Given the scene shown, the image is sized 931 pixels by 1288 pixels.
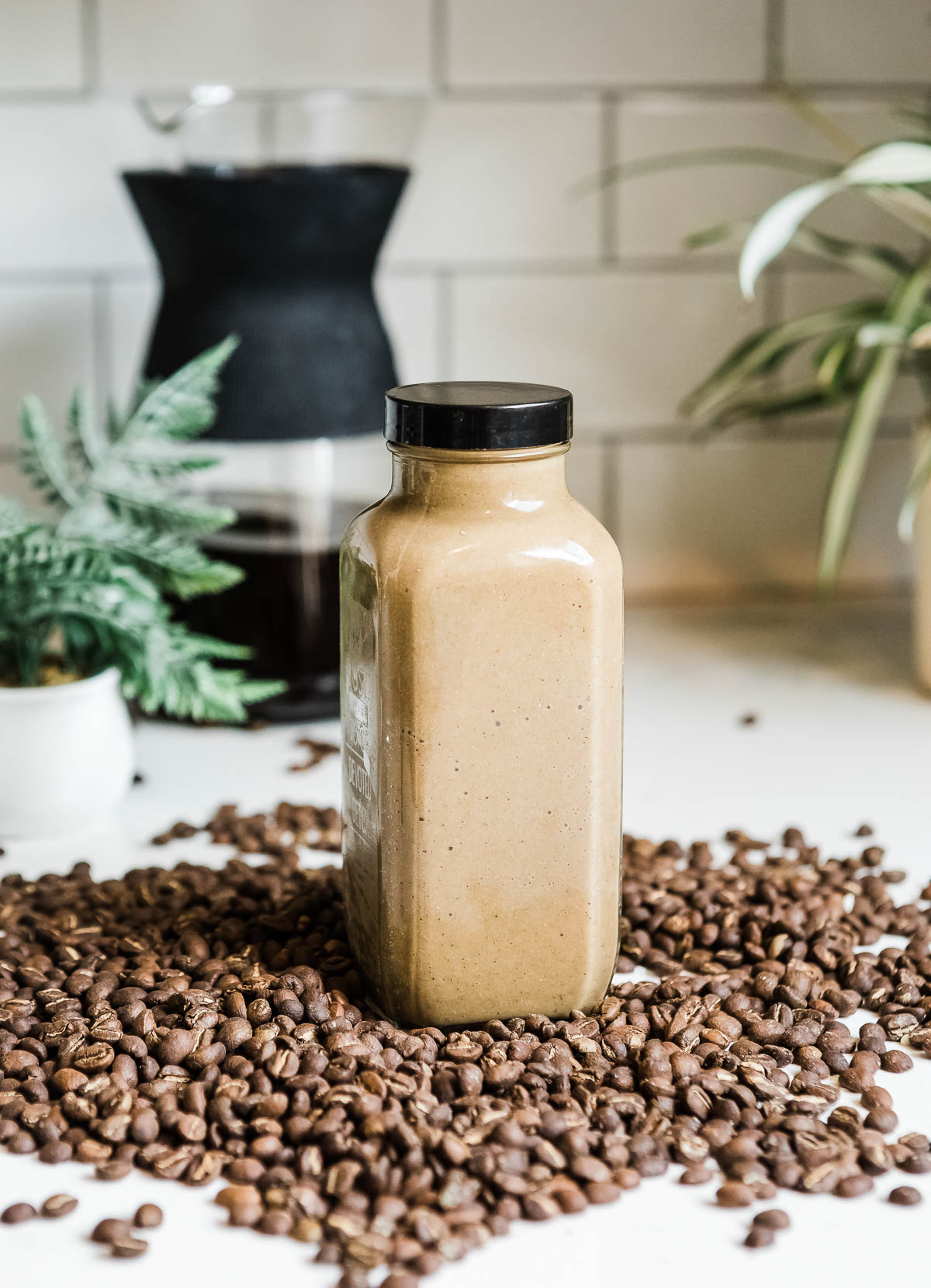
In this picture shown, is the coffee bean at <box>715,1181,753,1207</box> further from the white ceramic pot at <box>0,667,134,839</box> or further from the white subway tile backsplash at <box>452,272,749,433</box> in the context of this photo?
the white subway tile backsplash at <box>452,272,749,433</box>

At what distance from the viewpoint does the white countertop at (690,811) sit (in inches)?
23.2

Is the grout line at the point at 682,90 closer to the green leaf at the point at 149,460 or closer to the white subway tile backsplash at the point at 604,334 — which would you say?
the white subway tile backsplash at the point at 604,334

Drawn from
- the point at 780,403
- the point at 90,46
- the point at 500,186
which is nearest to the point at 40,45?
the point at 90,46

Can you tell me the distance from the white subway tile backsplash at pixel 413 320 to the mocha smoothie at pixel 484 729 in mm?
730

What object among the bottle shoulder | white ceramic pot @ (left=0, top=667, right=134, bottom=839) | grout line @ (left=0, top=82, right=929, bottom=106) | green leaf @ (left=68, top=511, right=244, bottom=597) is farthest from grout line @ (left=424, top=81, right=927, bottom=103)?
the bottle shoulder

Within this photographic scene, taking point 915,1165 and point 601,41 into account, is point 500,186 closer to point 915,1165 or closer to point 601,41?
point 601,41

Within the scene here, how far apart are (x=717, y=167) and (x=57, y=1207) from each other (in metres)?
1.17

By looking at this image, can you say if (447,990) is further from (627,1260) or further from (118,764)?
(118,764)

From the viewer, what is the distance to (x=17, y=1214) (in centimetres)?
61

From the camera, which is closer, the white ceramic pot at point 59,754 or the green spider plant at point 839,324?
the white ceramic pot at point 59,754

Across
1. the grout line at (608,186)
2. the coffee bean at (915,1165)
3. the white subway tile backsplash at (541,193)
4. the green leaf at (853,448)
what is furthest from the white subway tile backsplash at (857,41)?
the coffee bean at (915,1165)

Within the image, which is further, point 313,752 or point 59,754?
point 313,752

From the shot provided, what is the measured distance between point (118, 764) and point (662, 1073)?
0.50m

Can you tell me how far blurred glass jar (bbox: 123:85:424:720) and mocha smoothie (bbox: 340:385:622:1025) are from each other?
1.46 ft
